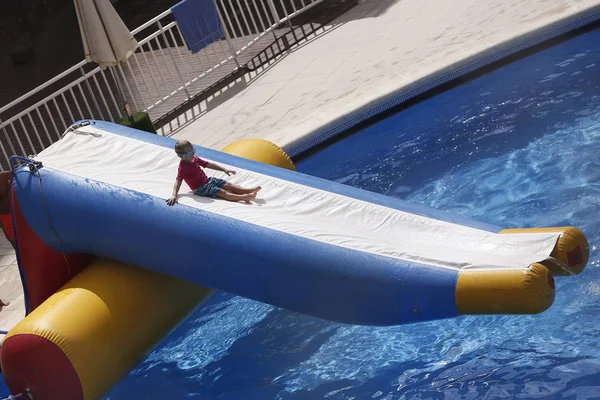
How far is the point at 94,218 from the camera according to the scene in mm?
7863

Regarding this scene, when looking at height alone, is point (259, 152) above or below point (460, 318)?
above

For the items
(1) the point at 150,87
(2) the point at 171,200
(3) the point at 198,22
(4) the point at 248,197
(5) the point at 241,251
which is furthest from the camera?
(1) the point at 150,87

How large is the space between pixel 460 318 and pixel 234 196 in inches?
85.7

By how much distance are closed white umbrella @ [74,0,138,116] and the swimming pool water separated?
2.79 metres

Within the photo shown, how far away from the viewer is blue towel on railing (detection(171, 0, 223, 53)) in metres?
13.1

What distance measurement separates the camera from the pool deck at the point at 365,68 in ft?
37.4

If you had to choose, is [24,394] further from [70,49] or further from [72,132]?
[70,49]

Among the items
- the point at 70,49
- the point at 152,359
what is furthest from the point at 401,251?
the point at 70,49

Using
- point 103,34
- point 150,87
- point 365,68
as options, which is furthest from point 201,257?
point 150,87

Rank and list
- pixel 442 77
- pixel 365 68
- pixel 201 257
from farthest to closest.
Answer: pixel 365 68 → pixel 442 77 → pixel 201 257

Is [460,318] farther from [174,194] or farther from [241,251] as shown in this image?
[174,194]

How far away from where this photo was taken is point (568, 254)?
645cm

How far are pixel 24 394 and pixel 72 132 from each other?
103 inches

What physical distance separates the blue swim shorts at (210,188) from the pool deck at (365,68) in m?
3.20
